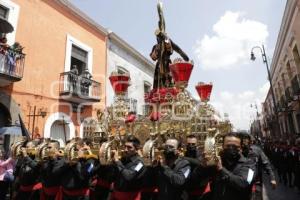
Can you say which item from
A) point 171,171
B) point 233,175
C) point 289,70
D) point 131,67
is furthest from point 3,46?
point 289,70

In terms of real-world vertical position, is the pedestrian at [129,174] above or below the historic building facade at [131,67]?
below

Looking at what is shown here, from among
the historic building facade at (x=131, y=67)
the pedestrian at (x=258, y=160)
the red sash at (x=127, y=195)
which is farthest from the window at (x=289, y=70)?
the red sash at (x=127, y=195)

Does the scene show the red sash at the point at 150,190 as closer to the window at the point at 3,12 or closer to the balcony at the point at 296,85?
the window at the point at 3,12

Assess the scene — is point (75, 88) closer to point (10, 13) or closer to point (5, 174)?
point (10, 13)

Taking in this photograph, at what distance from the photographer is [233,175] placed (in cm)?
224

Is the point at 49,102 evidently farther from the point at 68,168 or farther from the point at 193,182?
the point at 193,182

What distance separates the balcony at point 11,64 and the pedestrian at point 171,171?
6447mm

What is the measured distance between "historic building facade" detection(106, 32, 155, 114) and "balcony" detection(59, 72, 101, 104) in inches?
79.2

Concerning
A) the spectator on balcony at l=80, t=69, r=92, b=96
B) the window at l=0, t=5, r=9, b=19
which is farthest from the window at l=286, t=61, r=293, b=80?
Result: the window at l=0, t=5, r=9, b=19

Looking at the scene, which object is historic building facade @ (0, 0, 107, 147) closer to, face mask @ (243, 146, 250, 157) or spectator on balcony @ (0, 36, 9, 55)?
spectator on balcony @ (0, 36, 9, 55)

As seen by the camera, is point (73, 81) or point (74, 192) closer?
point (74, 192)

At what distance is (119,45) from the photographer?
1431cm

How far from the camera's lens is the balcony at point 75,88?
32.9 ft

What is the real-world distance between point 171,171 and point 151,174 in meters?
0.59
